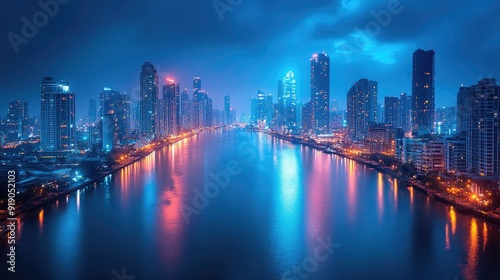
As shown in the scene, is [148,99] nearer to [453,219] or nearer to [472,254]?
[453,219]

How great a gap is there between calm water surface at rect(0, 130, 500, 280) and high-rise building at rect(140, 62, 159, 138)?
1707 centimetres

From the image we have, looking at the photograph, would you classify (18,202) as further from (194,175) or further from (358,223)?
(358,223)

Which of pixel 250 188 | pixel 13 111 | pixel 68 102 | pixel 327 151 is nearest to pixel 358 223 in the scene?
pixel 250 188

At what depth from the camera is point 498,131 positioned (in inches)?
391

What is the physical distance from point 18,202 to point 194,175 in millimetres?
4712

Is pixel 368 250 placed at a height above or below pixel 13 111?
below

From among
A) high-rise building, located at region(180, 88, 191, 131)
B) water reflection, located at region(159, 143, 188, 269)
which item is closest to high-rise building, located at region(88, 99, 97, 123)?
high-rise building, located at region(180, 88, 191, 131)

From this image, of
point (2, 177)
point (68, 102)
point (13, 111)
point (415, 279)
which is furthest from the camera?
point (13, 111)

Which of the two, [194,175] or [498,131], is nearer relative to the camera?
[498,131]

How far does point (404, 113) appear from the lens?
3131 centimetres

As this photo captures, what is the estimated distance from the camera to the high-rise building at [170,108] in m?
31.8

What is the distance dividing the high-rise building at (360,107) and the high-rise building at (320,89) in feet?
12.3

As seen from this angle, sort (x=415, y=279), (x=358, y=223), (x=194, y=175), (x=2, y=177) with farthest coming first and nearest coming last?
(x=194, y=175) < (x=2, y=177) < (x=358, y=223) < (x=415, y=279)

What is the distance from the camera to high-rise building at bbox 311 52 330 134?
107 feet
